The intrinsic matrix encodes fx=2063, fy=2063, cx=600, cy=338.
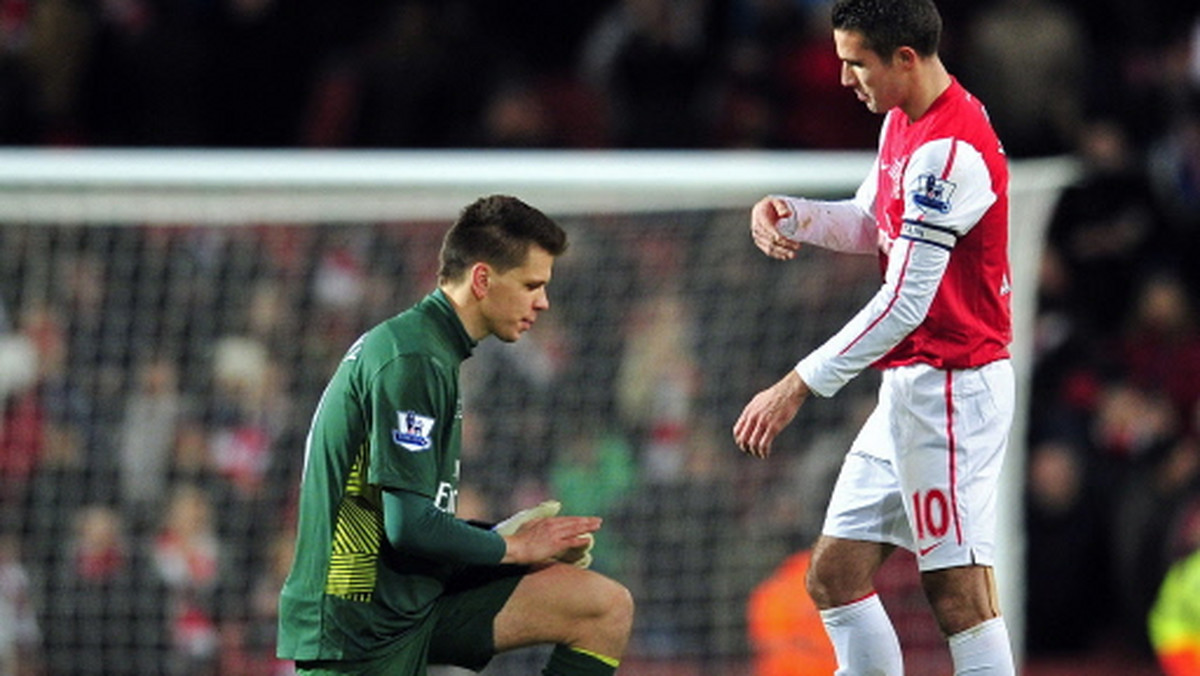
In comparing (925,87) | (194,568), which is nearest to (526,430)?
(194,568)

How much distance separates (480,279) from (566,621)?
0.83 meters

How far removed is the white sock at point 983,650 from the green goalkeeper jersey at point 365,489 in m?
1.25

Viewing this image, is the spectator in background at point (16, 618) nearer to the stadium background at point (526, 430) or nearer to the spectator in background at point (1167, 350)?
the stadium background at point (526, 430)

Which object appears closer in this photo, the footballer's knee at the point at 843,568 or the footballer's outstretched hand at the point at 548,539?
the footballer's outstretched hand at the point at 548,539

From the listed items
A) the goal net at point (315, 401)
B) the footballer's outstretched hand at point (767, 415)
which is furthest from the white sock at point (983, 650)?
the goal net at point (315, 401)

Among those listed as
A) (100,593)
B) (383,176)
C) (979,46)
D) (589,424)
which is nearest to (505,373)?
(589,424)

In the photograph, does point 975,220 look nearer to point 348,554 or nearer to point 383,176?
point 348,554

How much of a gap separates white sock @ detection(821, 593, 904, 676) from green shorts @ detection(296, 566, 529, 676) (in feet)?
2.59

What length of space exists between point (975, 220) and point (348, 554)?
5.32ft

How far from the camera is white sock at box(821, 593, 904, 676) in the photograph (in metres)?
5.02

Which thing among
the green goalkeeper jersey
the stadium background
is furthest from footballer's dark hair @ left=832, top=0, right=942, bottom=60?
the stadium background

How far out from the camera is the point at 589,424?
859 cm

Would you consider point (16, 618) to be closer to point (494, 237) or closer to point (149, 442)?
point (149, 442)

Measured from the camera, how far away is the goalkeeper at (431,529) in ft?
15.1
